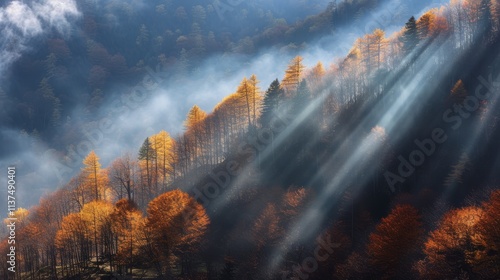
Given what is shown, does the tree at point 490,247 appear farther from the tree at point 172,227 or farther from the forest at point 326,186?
the tree at point 172,227

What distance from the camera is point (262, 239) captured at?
52.2m

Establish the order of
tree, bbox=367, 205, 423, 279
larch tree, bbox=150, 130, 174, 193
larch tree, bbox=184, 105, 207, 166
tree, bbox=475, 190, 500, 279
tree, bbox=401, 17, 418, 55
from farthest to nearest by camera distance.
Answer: larch tree, bbox=184, 105, 207, 166
tree, bbox=401, 17, 418, 55
larch tree, bbox=150, 130, 174, 193
tree, bbox=367, 205, 423, 279
tree, bbox=475, 190, 500, 279

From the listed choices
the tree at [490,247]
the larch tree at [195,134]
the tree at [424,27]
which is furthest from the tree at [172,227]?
the tree at [424,27]

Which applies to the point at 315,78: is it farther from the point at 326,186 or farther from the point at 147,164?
the point at 147,164

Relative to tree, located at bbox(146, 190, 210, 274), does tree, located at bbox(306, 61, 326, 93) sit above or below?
above

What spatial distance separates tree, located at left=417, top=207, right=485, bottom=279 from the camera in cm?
3478

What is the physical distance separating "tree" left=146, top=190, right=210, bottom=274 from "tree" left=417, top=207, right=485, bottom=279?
32376mm

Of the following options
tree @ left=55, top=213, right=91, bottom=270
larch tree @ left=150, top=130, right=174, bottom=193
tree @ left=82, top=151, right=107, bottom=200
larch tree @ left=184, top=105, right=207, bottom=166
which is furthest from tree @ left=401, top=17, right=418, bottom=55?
tree @ left=55, top=213, right=91, bottom=270

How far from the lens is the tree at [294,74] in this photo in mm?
75000

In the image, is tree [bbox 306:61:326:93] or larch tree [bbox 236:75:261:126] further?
tree [bbox 306:61:326:93]

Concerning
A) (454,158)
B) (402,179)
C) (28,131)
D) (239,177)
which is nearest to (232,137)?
(239,177)

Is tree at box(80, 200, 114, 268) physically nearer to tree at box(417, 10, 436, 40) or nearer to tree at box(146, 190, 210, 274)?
tree at box(146, 190, 210, 274)

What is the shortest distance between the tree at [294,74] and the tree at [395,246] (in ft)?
130

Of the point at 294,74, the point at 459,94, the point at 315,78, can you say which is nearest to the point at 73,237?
the point at 294,74
